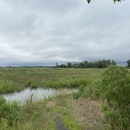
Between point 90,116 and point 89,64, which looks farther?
point 89,64

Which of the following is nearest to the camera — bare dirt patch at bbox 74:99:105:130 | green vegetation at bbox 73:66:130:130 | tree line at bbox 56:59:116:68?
green vegetation at bbox 73:66:130:130

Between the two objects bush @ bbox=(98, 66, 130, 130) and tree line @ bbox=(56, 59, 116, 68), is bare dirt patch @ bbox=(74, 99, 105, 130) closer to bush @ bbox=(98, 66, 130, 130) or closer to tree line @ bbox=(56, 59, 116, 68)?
bush @ bbox=(98, 66, 130, 130)

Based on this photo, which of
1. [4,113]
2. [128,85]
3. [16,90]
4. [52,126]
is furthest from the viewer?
[16,90]

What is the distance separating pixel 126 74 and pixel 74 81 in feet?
49.3

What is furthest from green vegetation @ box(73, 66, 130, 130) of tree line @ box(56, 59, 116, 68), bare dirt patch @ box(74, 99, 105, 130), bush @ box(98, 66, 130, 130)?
tree line @ box(56, 59, 116, 68)

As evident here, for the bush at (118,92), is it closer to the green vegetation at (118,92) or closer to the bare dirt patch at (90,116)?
the green vegetation at (118,92)

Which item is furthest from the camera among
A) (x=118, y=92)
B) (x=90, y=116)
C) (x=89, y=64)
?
(x=89, y=64)

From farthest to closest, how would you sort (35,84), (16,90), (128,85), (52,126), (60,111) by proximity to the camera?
(35,84), (16,90), (60,111), (52,126), (128,85)

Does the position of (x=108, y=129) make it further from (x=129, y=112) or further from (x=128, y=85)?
(x=128, y=85)

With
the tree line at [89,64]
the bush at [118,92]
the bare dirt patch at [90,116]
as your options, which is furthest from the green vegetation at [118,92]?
the tree line at [89,64]

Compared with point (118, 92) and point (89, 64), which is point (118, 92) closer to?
point (118, 92)

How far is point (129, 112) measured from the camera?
4859mm

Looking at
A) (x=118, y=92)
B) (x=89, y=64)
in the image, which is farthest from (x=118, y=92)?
(x=89, y=64)

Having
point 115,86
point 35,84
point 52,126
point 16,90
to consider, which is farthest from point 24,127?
point 35,84
